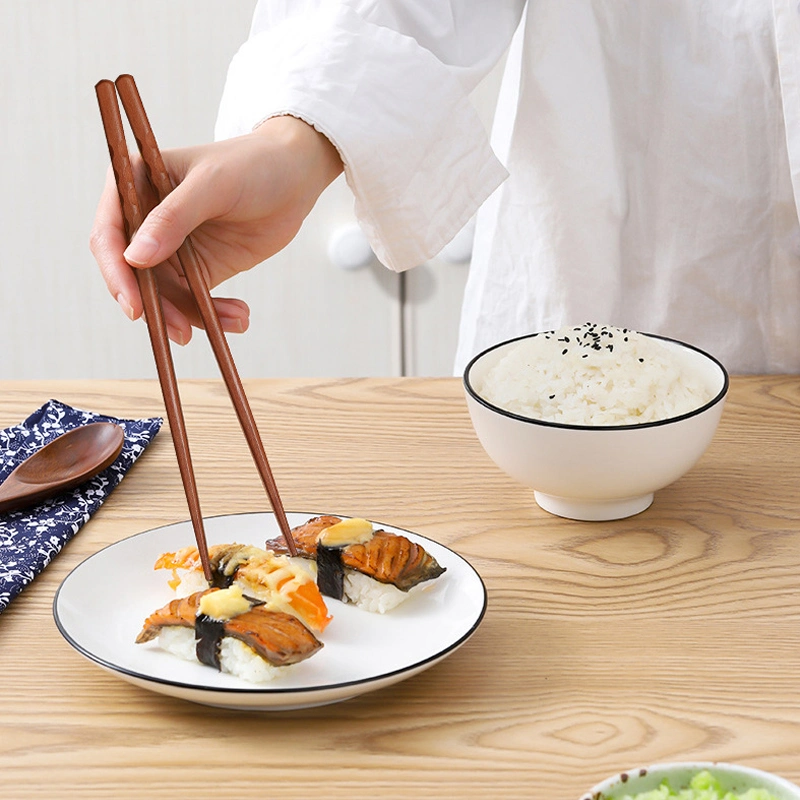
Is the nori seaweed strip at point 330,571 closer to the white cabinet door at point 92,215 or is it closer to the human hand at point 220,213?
the human hand at point 220,213

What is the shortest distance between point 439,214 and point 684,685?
0.59m

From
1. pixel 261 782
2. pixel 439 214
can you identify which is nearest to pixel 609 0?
pixel 439 214

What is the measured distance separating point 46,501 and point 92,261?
1370mm

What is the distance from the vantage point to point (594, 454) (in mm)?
792

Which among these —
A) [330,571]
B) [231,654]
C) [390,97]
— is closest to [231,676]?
[231,654]

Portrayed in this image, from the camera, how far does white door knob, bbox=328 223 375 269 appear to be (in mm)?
2111

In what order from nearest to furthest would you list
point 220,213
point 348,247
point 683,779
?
point 683,779 < point 220,213 < point 348,247

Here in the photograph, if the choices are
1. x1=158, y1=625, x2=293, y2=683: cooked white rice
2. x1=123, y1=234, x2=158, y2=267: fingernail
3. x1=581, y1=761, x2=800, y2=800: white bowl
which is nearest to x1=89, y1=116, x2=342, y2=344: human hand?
x1=123, y1=234, x2=158, y2=267: fingernail

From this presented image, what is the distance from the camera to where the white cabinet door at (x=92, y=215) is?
1.99 meters

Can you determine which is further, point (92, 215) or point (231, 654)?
point (92, 215)

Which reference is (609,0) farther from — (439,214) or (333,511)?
(333,511)

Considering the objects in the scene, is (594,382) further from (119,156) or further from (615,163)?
(615,163)

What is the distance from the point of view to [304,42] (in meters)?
0.99

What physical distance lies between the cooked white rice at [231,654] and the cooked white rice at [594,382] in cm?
32
